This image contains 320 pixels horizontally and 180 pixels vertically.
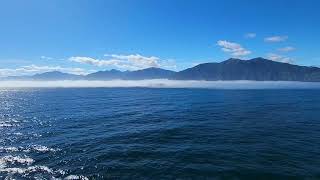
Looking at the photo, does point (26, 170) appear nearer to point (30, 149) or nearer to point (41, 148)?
point (30, 149)

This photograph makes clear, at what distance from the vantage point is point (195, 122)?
68.4 meters

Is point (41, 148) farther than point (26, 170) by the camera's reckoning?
Yes

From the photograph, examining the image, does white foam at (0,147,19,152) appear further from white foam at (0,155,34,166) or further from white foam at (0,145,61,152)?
white foam at (0,155,34,166)

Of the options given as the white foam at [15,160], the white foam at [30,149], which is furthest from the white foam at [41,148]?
the white foam at [15,160]

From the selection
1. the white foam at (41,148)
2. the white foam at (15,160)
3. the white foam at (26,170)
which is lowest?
the white foam at (26,170)

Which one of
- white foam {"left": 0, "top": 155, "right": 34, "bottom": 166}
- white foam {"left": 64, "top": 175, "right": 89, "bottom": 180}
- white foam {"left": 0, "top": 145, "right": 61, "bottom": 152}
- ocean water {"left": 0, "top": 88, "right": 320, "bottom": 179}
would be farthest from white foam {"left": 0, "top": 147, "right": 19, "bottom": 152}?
white foam {"left": 64, "top": 175, "right": 89, "bottom": 180}

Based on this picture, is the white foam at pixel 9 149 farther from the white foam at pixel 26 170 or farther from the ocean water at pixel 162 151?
the white foam at pixel 26 170

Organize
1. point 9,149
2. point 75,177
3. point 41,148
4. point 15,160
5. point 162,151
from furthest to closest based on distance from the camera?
1. point 41,148
2. point 9,149
3. point 162,151
4. point 15,160
5. point 75,177

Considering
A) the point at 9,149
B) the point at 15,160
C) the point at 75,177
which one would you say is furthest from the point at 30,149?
the point at 75,177

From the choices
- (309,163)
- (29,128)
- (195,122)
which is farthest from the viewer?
(195,122)

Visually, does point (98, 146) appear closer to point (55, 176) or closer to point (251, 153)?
point (55, 176)

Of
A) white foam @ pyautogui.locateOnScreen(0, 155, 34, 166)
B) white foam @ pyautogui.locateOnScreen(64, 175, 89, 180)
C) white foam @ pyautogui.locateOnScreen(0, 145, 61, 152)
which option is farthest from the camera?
white foam @ pyautogui.locateOnScreen(0, 145, 61, 152)

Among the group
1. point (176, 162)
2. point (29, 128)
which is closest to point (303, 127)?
point (176, 162)

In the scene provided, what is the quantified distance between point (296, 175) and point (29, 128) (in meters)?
55.9
